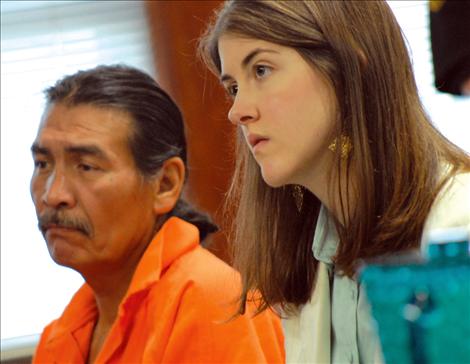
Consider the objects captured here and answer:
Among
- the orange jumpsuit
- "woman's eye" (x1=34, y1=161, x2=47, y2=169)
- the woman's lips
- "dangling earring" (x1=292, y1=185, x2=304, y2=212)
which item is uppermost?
the woman's lips

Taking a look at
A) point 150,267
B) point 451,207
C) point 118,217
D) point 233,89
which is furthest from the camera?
point 118,217

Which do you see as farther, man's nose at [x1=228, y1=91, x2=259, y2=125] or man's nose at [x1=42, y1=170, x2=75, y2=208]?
man's nose at [x1=42, y1=170, x2=75, y2=208]

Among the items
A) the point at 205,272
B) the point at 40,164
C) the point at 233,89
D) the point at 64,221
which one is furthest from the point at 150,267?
the point at 233,89

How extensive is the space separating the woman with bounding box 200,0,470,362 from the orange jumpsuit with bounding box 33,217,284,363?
53 centimetres

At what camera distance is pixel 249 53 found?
1.49m

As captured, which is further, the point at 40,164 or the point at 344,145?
the point at 40,164

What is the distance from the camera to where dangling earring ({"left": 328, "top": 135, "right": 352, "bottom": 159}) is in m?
1.51

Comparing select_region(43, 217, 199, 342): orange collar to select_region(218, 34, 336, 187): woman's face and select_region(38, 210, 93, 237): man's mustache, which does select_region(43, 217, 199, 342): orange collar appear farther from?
select_region(218, 34, 336, 187): woman's face

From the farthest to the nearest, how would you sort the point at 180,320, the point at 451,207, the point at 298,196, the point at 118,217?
the point at 118,217
the point at 180,320
the point at 298,196
the point at 451,207

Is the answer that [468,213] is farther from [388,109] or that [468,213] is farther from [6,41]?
[6,41]

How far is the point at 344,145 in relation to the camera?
4.97 ft

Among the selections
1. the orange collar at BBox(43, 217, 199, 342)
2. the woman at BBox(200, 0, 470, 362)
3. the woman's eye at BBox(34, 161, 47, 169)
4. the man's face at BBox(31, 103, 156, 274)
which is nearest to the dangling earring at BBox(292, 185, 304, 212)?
the woman at BBox(200, 0, 470, 362)

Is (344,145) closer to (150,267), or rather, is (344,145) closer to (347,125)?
(347,125)

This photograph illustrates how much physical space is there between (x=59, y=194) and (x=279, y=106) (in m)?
1.03
